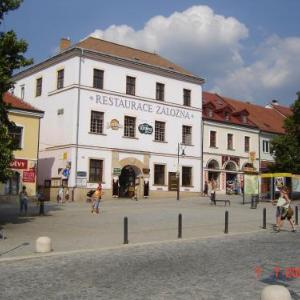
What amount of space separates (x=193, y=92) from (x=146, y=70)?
20.9 feet

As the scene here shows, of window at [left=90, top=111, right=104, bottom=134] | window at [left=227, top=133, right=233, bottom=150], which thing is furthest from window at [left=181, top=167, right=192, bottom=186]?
window at [left=90, top=111, right=104, bottom=134]

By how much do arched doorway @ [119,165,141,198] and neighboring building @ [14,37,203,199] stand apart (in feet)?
0.31

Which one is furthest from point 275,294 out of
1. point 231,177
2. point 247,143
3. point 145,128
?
point 247,143

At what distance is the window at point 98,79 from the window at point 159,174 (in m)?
9.03

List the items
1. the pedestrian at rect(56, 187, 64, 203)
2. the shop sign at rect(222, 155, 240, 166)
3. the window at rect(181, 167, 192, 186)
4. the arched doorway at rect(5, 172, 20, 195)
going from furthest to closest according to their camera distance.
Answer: the shop sign at rect(222, 155, 240, 166) < the window at rect(181, 167, 192, 186) < the pedestrian at rect(56, 187, 64, 203) < the arched doorway at rect(5, 172, 20, 195)

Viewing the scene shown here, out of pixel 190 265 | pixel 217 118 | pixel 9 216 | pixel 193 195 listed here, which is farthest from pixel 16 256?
pixel 217 118

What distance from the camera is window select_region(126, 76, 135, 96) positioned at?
46606 millimetres

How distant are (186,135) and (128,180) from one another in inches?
302

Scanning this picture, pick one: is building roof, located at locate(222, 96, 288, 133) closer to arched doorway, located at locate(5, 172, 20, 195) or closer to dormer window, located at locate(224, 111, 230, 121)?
dormer window, located at locate(224, 111, 230, 121)

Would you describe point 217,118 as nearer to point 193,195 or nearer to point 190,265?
point 193,195

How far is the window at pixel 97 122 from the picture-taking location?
44.1 metres

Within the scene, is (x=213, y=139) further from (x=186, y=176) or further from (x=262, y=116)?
(x=262, y=116)

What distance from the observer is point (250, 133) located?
192 feet

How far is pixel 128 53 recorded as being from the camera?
161ft
